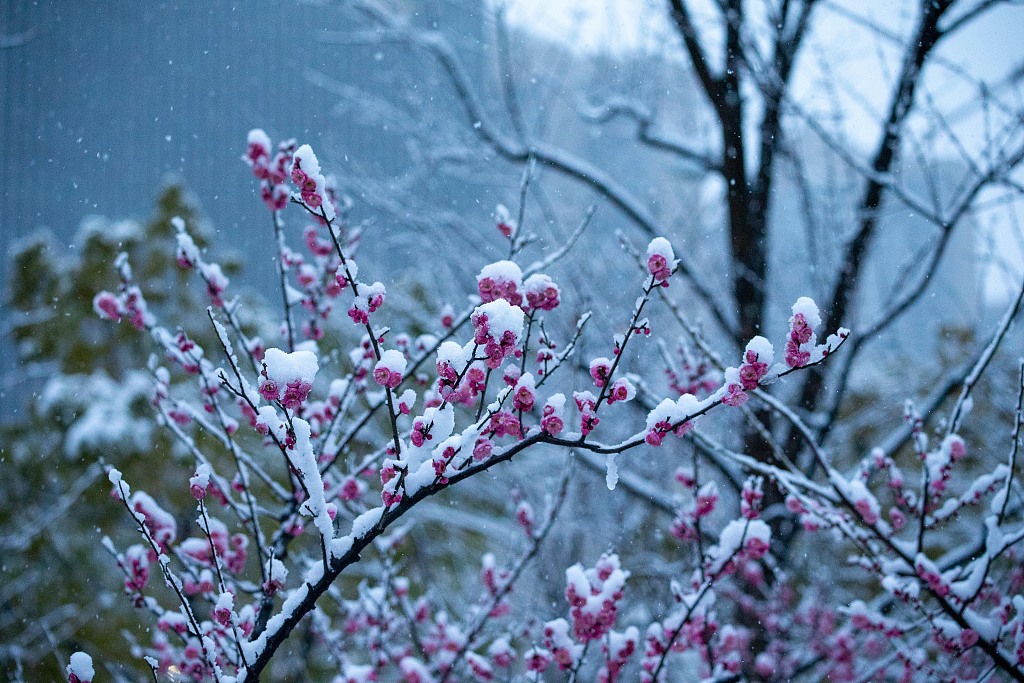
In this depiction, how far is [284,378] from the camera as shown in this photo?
0.96 m

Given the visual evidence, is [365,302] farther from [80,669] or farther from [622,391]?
[80,669]

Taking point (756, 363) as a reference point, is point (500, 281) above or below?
above

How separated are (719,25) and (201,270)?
2.67 metres

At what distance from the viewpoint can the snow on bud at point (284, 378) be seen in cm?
96

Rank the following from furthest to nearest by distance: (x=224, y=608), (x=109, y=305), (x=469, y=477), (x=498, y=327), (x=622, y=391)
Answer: (x=109, y=305) → (x=469, y=477) → (x=224, y=608) → (x=622, y=391) → (x=498, y=327)

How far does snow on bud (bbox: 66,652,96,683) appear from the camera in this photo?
104cm

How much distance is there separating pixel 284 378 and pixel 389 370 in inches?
6.0

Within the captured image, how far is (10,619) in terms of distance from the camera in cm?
393

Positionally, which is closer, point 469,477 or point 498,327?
point 498,327

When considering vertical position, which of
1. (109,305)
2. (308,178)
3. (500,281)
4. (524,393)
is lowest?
(524,393)

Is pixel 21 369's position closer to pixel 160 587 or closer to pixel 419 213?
pixel 160 587

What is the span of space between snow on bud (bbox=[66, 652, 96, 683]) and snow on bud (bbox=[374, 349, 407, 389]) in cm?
63

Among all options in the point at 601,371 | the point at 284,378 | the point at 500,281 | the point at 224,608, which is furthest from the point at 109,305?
the point at 601,371

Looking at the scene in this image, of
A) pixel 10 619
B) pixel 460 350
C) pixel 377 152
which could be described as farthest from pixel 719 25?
pixel 10 619
